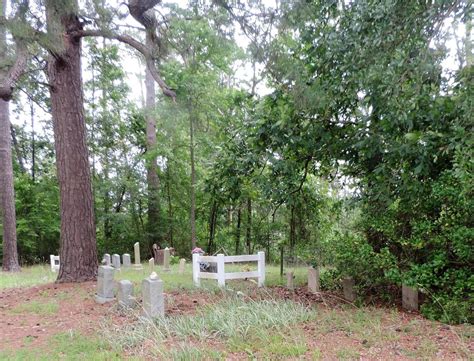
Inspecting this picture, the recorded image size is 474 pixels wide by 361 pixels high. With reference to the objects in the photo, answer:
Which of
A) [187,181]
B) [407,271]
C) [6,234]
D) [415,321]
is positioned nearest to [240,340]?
[415,321]

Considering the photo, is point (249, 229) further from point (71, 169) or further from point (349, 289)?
point (349, 289)

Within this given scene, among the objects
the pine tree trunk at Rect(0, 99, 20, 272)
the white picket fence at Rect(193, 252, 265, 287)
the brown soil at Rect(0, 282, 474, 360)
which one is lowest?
the brown soil at Rect(0, 282, 474, 360)

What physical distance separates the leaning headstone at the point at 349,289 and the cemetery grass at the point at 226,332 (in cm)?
33

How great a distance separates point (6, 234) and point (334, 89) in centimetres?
1212

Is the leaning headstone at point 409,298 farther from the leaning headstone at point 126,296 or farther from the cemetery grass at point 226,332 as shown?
the leaning headstone at point 126,296

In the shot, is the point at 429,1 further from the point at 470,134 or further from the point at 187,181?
the point at 187,181

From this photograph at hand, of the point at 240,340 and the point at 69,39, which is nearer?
the point at 240,340

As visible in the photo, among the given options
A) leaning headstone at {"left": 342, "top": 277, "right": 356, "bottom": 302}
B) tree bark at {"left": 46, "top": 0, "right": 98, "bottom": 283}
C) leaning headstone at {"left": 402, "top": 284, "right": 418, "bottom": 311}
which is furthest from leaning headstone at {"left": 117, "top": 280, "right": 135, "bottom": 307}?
leaning headstone at {"left": 402, "top": 284, "right": 418, "bottom": 311}

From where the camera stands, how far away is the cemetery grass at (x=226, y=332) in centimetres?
407

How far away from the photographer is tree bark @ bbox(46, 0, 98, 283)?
8.07 meters

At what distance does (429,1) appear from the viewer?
4.57 meters

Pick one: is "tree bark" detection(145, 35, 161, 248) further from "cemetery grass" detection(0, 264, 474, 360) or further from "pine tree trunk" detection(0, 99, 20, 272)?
"cemetery grass" detection(0, 264, 474, 360)

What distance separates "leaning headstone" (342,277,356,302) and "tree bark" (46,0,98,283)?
496cm

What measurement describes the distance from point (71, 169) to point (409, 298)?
6613 mm
